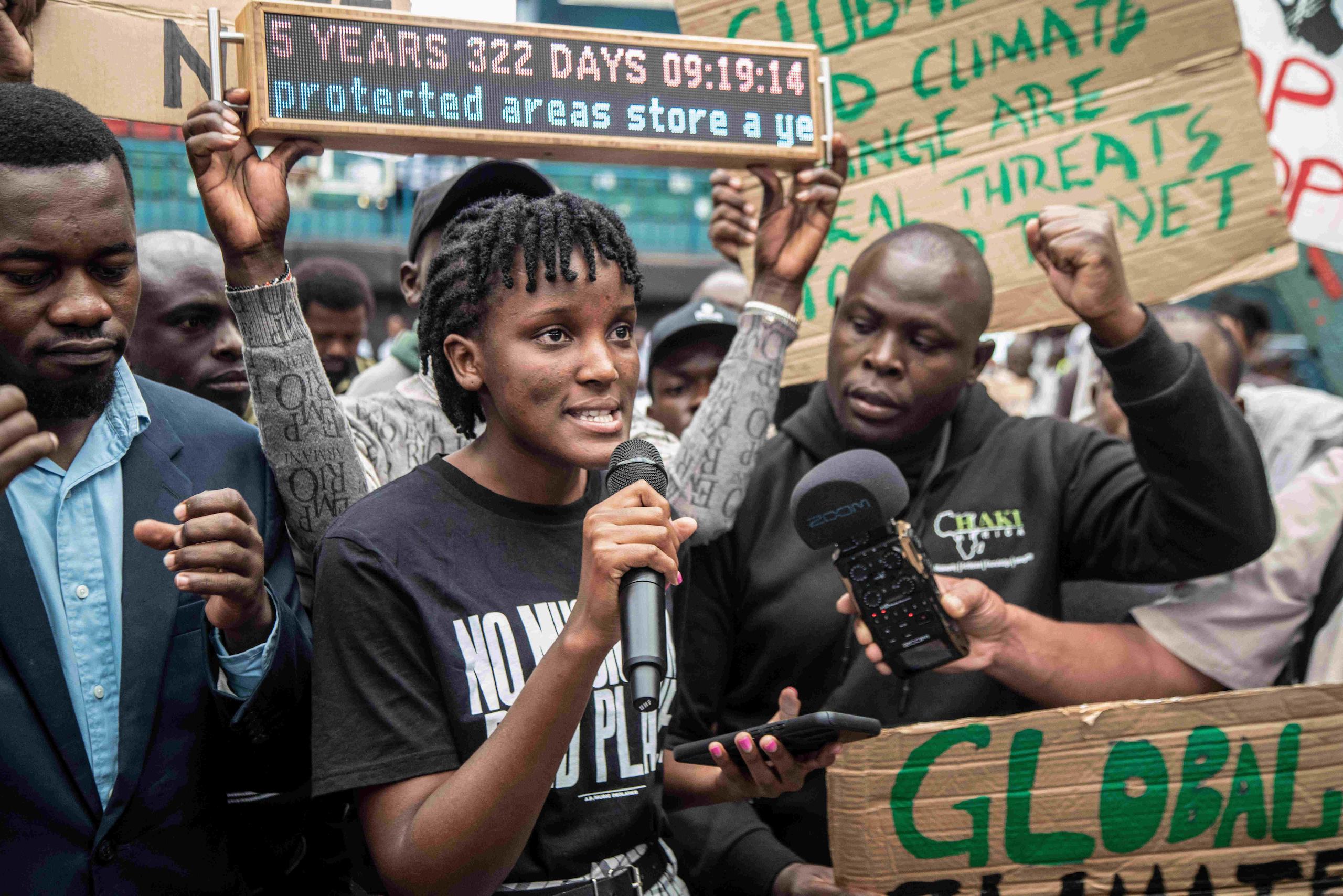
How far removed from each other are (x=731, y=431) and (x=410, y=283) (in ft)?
3.07

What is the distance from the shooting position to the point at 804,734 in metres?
2.10

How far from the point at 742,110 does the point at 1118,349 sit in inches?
40.6

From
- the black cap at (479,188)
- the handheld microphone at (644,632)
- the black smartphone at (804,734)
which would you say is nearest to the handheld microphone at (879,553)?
the black smartphone at (804,734)

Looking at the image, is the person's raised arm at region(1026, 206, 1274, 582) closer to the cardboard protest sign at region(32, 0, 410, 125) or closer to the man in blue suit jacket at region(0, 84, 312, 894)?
the cardboard protest sign at region(32, 0, 410, 125)

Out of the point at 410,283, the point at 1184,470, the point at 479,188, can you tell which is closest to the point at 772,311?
the point at 479,188

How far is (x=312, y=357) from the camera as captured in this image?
2.43 meters

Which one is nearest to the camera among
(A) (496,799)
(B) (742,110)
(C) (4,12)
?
(A) (496,799)

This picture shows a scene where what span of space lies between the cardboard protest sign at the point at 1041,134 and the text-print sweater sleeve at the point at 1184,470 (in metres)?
0.68

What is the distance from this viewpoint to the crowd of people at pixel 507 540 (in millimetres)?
1980

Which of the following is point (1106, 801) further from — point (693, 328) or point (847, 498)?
point (693, 328)

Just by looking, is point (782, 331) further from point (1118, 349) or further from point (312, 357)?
point (312, 357)

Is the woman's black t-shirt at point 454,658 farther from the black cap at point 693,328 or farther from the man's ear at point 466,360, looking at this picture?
the black cap at point 693,328

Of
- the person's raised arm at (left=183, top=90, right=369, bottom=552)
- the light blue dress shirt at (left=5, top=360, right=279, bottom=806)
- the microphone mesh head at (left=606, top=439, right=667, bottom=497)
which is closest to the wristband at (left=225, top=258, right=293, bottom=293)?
the person's raised arm at (left=183, top=90, right=369, bottom=552)

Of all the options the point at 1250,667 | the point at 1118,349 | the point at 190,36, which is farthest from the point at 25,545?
the point at 1250,667
